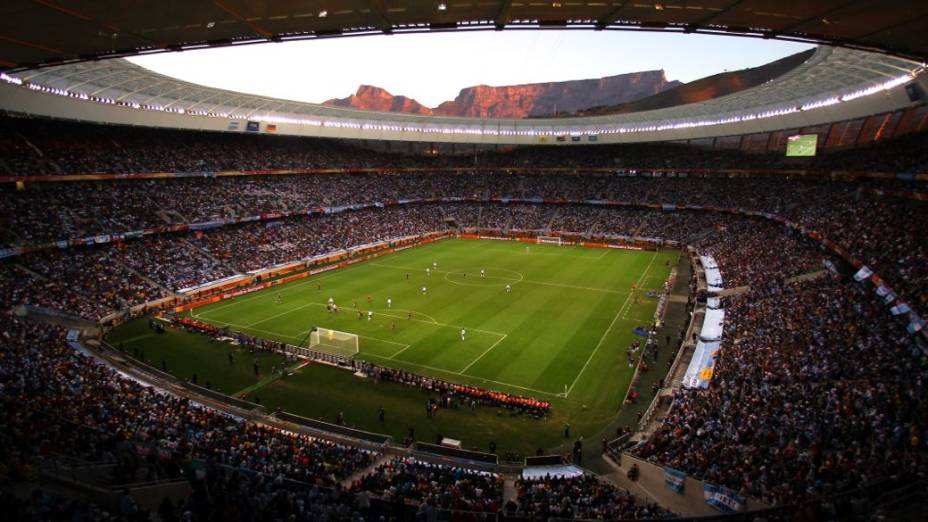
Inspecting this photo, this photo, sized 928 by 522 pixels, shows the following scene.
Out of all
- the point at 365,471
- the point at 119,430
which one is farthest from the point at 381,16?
Answer: the point at 119,430

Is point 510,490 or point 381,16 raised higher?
point 381,16

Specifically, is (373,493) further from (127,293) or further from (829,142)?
(829,142)

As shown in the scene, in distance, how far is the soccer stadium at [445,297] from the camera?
13.1m

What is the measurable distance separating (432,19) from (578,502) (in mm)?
13254

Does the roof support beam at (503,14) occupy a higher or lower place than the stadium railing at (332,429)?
A: higher

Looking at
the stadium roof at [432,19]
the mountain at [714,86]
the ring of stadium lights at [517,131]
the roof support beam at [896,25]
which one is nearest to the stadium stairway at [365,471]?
the stadium roof at [432,19]

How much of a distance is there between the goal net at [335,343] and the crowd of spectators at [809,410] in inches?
669

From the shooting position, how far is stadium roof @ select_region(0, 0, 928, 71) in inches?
463

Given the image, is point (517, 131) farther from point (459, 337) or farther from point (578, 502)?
point (578, 502)

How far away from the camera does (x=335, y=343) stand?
3122 cm

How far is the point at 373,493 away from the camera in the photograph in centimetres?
1591

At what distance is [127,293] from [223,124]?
83.0ft

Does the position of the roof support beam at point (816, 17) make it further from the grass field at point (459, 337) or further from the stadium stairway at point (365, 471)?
the stadium stairway at point (365, 471)

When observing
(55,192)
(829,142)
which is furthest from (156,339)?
(829,142)
